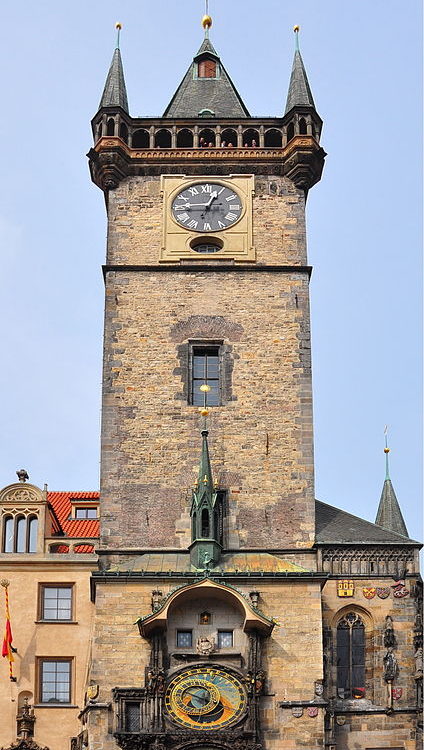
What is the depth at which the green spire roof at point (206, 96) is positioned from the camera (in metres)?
37.7

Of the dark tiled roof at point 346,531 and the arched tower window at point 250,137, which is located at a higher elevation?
the arched tower window at point 250,137

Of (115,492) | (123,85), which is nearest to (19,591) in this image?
(115,492)

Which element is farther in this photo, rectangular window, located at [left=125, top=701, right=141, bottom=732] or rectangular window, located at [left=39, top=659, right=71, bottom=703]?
rectangular window, located at [left=39, top=659, right=71, bottom=703]

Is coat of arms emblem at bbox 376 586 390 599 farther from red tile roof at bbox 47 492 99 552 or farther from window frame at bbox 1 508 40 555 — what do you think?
window frame at bbox 1 508 40 555

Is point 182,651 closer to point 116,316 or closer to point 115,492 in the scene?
point 115,492

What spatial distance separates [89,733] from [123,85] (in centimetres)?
1523

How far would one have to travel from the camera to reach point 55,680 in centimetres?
3152

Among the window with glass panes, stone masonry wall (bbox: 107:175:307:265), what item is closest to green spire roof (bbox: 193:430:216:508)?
the window with glass panes

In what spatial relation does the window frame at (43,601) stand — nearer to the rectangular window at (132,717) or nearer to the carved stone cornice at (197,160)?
the rectangular window at (132,717)

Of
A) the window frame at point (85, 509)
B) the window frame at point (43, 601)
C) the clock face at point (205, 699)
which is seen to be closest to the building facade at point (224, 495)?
the clock face at point (205, 699)

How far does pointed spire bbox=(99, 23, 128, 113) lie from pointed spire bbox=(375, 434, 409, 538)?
33.6 feet

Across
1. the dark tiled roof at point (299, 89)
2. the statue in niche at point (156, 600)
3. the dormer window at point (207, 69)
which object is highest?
the dormer window at point (207, 69)

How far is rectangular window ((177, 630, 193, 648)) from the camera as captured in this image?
2984 cm

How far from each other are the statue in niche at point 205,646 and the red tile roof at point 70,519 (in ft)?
14.1
